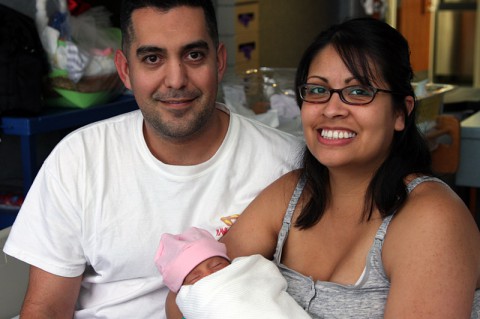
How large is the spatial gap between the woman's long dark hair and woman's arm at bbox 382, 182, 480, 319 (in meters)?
0.10

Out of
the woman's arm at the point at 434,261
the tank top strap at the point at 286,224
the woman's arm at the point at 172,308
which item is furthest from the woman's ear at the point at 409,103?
the woman's arm at the point at 172,308

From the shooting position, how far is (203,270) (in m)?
1.71

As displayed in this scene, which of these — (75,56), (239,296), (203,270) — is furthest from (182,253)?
(75,56)

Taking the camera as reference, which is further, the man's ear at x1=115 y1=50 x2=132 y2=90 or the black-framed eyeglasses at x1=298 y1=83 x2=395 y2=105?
the man's ear at x1=115 y1=50 x2=132 y2=90

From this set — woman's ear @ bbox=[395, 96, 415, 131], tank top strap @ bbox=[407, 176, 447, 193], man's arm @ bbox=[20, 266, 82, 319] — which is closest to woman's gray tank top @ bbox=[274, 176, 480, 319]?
tank top strap @ bbox=[407, 176, 447, 193]

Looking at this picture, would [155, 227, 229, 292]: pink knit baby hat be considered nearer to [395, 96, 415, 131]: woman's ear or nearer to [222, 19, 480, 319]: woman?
[222, 19, 480, 319]: woman

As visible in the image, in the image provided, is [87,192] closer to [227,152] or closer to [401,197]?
[227,152]

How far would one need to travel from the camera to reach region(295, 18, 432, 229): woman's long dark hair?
1.68 metres

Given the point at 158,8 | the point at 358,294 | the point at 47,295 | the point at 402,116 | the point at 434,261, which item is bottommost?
the point at 47,295

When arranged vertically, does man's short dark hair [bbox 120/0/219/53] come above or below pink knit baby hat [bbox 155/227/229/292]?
above

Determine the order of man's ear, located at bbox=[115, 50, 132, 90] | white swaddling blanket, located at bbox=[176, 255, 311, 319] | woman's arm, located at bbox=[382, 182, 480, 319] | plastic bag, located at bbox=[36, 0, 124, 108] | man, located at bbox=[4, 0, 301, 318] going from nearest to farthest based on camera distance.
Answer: woman's arm, located at bbox=[382, 182, 480, 319] → white swaddling blanket, located at bbox=[176, 255, 311, 319] → man, located at bbox=[4, 0, 301, 318] → man's ear, located at bbox=[115, 50, 132, 90] → plastic bag, located at bbox=[36, 0, 124, 108]

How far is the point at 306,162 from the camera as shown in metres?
1.94

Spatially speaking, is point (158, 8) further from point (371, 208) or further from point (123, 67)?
point (371, 208)

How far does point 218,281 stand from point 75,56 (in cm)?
182
